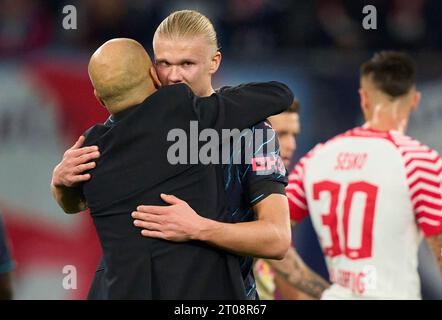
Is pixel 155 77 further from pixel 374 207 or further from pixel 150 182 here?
pixel 374 207

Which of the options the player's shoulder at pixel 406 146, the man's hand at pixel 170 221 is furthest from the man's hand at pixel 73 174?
the player's shoulder at pixel 406 146

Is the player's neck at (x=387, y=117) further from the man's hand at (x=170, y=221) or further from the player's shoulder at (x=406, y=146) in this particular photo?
the man's hand at (x=170, y=221)

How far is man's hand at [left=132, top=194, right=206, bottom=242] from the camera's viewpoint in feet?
8.25

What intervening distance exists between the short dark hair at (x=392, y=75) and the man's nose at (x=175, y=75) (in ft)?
5.96

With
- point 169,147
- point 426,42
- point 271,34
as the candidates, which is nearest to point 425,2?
point 426,42

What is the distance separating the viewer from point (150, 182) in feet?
8.34

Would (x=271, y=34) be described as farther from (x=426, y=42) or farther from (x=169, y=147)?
(x=169, y=147)

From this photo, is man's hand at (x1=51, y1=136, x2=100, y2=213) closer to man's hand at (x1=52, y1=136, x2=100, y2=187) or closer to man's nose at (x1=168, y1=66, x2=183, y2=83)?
man's hand at (x1=52, y1=136, x2=100, y2=187)

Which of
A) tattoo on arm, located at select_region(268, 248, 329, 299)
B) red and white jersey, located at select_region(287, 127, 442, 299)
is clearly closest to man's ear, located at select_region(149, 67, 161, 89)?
red and white jersey, located at select_region(287, 127, 442, 299)

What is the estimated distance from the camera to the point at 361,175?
13.7 feet

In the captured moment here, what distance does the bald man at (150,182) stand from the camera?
2.53m

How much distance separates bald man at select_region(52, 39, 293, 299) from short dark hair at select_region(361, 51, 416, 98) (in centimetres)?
189

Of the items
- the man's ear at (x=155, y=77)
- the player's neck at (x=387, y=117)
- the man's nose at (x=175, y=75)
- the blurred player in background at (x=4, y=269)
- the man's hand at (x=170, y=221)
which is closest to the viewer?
the man's hand at (x=170, y=221)

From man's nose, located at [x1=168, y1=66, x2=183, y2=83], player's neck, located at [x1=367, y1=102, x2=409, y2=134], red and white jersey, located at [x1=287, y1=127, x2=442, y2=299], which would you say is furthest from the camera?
player's neck, located at [x1=367, y1=102, x2=409, y2=134]
